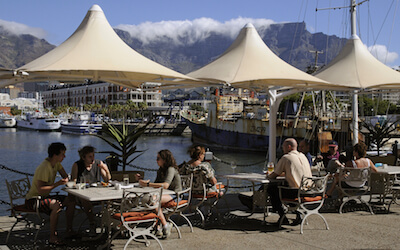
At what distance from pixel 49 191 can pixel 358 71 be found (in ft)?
21.7

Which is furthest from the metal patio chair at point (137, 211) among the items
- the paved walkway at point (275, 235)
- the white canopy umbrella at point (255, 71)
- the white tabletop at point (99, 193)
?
the white canopy umbrella at point (255, 71)

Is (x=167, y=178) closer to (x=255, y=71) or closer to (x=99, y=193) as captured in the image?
(x=99, y=193)

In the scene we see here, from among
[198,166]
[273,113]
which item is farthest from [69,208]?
[273,113]

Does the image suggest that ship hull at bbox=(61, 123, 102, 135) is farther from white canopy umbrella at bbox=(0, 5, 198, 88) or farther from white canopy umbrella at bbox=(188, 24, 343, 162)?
white canopy umbrella at bbox=(0, 5, 198, 88)

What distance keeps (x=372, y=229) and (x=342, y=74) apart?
4103mm

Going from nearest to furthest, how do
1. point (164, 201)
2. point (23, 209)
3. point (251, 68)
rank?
point (23, 209) → point (164, 201) → point (251, 68)

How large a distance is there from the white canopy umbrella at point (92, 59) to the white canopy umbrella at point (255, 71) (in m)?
0.80

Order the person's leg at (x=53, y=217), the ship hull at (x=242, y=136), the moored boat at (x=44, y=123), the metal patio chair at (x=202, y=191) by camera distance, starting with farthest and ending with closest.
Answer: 1. the moored boat at (x=44, y=123)
2. the ship hull at (x=242, y=136)
3. the metal patio chair at (x=202, y=191)
4. the person's leg at (x=53, y=217)

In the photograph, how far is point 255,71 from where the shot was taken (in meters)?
7.27

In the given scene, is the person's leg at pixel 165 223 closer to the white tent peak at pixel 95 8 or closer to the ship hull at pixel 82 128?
Answer: the white tent peak at pixel 95 8

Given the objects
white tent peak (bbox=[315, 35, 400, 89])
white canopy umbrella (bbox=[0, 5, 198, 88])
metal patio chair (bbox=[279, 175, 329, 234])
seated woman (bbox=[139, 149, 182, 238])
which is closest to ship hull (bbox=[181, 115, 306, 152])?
white tent peak (bbox=[315, 35, 400, 89])

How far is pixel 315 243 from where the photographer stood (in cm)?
501

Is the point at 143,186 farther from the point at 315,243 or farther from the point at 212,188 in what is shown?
the point at 315,243

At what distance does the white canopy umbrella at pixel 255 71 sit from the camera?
23.4 ft
